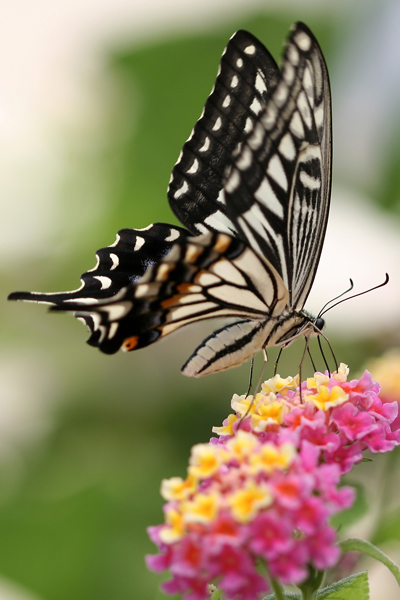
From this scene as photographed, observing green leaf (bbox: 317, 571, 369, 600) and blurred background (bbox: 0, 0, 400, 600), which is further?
blurred background (bbox: 0, 0, 400, 600)

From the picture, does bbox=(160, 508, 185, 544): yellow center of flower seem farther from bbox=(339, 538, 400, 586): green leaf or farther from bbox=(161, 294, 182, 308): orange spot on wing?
bbox=(161, 294, 182, 308): orange spot on wing

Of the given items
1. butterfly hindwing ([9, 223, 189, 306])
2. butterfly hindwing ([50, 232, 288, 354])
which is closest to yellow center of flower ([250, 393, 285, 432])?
butterfly hindwing ([50, 232, 288, 354])

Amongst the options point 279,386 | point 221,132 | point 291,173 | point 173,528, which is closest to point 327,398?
point 279,386

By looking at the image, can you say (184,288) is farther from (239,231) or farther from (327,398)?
(327,398)

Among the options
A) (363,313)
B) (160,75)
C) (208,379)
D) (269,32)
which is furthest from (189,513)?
(269,32)

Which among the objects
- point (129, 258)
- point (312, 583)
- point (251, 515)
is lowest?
point (312, 583)

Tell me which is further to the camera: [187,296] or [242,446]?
[187,296]

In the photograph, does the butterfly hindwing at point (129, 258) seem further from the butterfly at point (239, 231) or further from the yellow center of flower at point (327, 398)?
the yellow center of flower at point (327, 398)

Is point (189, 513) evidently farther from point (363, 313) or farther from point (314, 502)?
point (363, 313)
